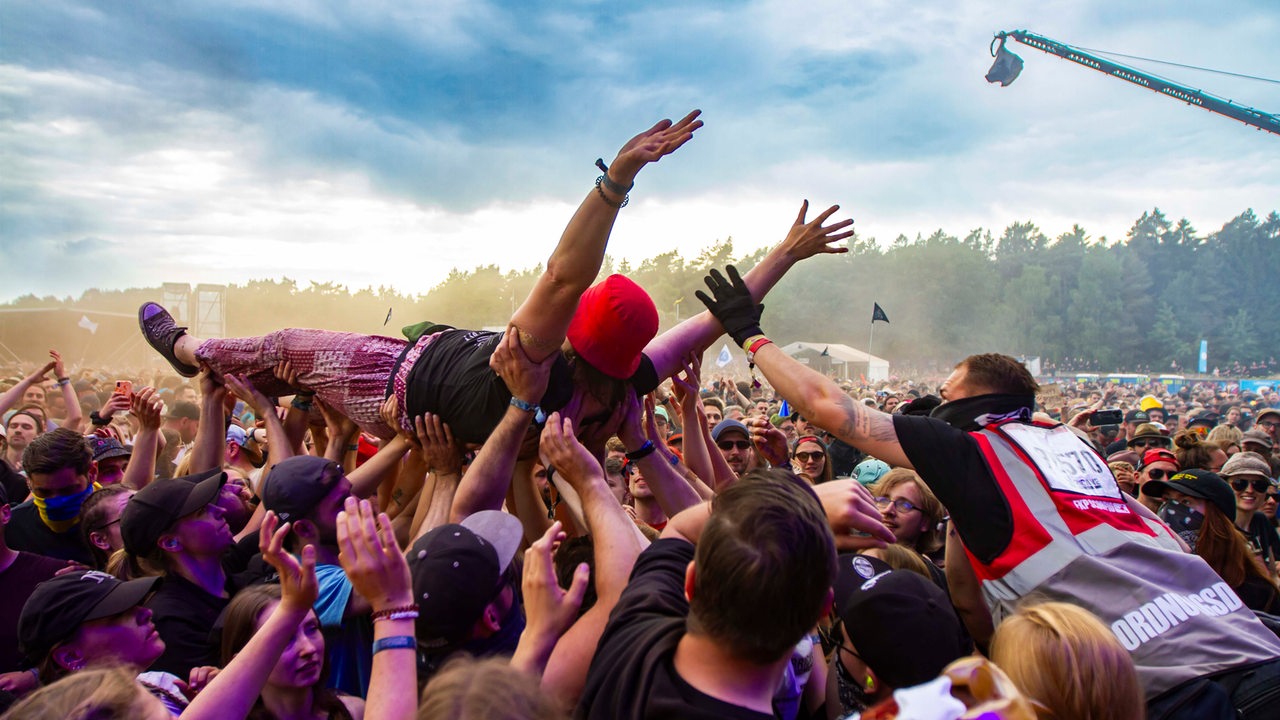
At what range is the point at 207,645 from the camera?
2451 mm

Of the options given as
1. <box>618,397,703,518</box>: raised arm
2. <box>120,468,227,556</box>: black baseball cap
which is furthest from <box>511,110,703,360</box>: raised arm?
<box>120,468,227,556</box>: black baseball cap

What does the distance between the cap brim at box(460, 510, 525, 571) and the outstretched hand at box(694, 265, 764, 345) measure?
1.13 metres

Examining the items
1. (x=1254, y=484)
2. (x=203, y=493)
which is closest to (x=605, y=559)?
(x=203, y=493)

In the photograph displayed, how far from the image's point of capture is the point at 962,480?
2.21 meters

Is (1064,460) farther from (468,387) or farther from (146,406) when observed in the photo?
(146,406)

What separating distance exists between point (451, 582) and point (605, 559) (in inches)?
15.5

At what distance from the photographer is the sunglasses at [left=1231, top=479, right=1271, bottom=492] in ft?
15.3

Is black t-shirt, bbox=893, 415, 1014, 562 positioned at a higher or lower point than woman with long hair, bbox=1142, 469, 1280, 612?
higher

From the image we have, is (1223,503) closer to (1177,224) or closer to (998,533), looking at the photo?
(998,533)

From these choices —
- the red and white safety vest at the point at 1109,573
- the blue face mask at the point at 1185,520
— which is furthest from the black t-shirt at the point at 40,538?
the blue face mask at the point at 1185,520

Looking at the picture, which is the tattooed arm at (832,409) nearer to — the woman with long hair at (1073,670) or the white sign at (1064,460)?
the white sign at (1064,460)

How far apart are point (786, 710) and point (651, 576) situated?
0.53 m

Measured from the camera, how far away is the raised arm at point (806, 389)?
7.89ft

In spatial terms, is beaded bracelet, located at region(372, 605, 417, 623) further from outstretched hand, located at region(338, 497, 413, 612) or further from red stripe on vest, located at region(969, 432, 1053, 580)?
red stripe on vest, located at region(969, 432, 1053, 580)
